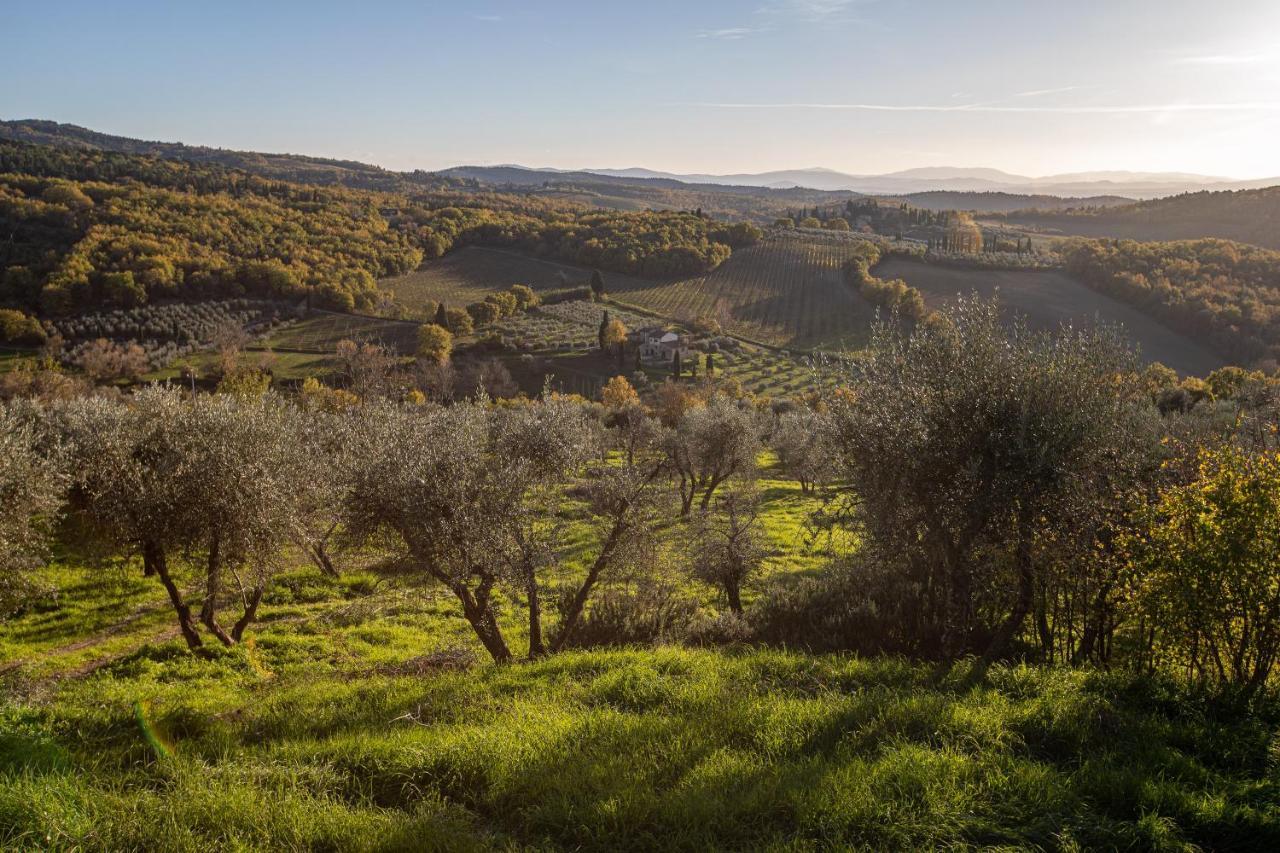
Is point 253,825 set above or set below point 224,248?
below

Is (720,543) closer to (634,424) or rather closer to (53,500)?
(53,500)

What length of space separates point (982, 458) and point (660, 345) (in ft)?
318

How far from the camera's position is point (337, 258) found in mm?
142125

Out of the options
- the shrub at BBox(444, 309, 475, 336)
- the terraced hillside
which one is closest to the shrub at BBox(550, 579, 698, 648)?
the terraced hillside

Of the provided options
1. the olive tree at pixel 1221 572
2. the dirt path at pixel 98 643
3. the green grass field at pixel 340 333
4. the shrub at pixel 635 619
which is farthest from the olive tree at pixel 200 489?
the green grass field at pixel 340 333

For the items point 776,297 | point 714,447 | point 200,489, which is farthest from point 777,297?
point 200,489

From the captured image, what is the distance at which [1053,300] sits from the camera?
11481 cm

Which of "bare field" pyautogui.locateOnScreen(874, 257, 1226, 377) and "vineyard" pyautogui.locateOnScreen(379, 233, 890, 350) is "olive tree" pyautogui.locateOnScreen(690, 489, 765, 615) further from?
"vineyard" pyautogui.locateOnScreen(379, 233, 890, 350)

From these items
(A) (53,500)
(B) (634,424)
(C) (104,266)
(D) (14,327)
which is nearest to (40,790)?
(A) (53,500)

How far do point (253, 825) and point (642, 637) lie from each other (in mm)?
10671

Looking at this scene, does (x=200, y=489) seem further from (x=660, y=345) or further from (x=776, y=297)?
(x=776, y=297)

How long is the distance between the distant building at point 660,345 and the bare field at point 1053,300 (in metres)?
42.0

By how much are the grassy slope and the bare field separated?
78.9 m

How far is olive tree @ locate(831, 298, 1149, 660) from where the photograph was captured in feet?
36.1
